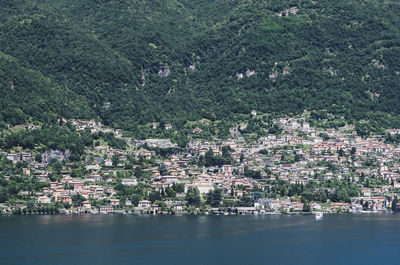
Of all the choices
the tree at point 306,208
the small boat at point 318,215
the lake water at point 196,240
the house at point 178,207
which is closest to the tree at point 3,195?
the lake water at point 196,240

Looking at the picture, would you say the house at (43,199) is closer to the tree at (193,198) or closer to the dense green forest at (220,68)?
the tree at (193,198)

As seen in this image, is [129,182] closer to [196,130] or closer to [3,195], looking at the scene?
[3,195]

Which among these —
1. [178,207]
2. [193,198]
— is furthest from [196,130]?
[178,207]

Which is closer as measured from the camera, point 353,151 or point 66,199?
point 66,199

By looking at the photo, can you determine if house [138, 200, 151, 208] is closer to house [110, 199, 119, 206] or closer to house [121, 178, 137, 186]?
house [110, 199, 119, 206]

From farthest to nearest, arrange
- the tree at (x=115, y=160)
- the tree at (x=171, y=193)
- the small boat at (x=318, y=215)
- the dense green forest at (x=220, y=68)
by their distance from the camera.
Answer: the dense green forest at (x=220, y=68) < the tree at (x=115, y=160) < the tree at (x=171, y=193) < the small boat at (x=318, y=215)

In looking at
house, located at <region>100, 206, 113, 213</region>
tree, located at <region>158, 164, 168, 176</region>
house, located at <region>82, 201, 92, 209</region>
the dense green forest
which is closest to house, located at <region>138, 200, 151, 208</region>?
house, located at <region>100, 206, 113, 213</region>
